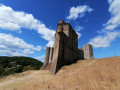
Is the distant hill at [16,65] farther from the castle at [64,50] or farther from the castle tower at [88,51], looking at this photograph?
the castle tower at [88,51]

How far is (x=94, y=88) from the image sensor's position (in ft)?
12.5

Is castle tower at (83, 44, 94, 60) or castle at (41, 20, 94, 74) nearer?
castle at (41, 20, 94, 74)

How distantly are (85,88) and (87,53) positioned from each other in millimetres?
27181

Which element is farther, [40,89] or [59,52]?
[59,52]

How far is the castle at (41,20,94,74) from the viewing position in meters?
14.0

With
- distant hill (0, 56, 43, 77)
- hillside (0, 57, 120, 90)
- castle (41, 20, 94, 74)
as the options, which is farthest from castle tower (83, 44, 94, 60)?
distant hill (0, 56, 43, 77)

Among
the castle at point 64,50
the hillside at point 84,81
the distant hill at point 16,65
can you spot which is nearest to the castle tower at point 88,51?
the castle at point 64,50

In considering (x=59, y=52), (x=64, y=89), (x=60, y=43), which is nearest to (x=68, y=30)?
(x=60, y=43)

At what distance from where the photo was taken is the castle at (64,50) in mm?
13961

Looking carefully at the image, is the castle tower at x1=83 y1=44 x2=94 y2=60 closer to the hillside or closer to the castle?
the castle

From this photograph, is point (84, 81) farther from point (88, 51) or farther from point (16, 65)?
point (16, 65)

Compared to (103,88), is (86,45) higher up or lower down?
higher up

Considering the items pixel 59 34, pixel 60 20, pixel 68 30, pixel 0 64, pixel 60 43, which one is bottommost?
pixel 0 64

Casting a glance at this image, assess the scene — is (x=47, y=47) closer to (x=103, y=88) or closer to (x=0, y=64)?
(x=103, y=88)
